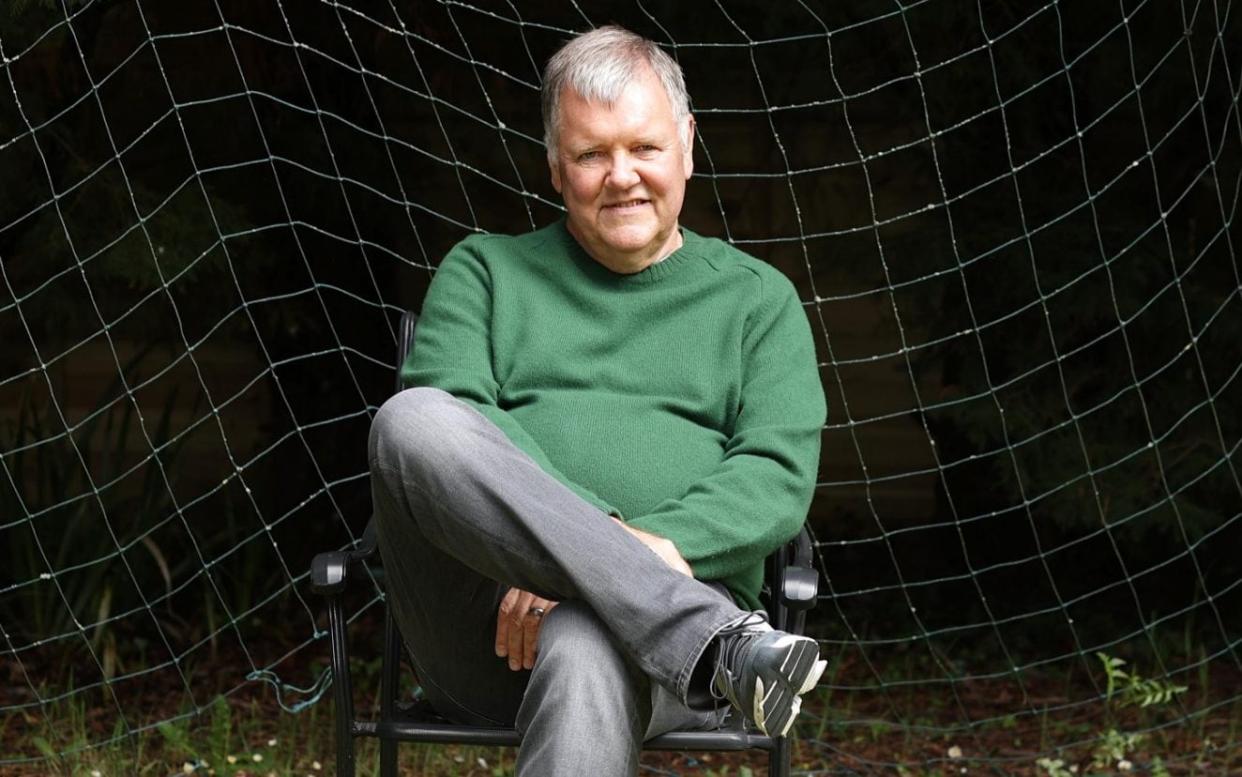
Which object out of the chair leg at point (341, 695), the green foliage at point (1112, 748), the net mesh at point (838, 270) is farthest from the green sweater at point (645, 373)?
the green foliage at point (1112, 748)

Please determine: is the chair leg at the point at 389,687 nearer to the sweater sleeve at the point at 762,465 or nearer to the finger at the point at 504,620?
the finger at the point at 504,620

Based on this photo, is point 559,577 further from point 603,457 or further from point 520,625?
point 603,457

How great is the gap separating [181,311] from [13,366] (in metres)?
0.57

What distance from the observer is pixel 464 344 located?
8.00 ft

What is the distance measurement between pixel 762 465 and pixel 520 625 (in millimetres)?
400

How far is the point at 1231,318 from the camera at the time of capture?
3680 mm

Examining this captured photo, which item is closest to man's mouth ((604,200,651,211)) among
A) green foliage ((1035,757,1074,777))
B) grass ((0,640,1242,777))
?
grass ((0,640,1242,777))

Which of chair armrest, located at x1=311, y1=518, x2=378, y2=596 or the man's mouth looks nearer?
chair armrest, located at x1=311, y1=518, x2=378, y2=596

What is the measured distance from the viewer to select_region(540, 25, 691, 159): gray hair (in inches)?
94.7

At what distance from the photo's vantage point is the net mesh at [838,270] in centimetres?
352

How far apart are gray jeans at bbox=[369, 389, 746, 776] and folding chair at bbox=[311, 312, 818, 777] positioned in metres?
0.11

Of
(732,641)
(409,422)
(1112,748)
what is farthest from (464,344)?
(1112,748)

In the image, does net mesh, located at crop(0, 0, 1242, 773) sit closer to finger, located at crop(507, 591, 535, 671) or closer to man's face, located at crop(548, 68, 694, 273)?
man's face, located at crop(548, 68, 694, 273)

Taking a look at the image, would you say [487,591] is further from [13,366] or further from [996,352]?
[13,366]
